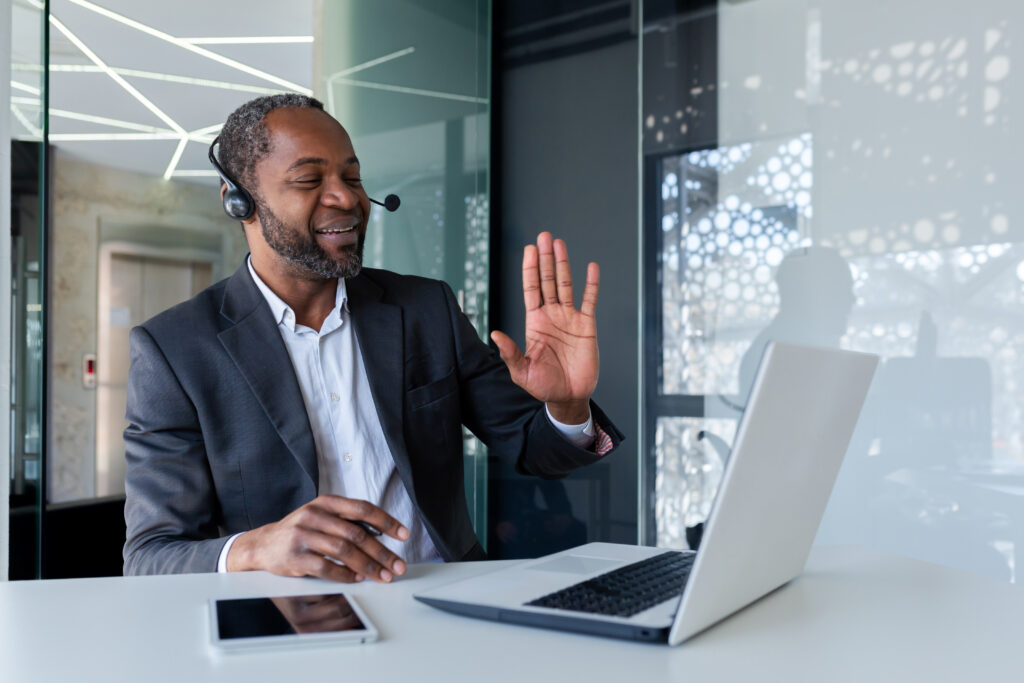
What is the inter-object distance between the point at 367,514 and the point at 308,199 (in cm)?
85

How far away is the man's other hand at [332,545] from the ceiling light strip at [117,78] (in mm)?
1906

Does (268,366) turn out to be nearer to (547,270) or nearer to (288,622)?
(547,270)

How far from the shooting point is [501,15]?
11.6 feet

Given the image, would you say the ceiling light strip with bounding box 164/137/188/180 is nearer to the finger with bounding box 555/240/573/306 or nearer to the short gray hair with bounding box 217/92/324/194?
the short gray hair with bounding box 217/92/324/194

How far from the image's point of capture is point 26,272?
83.9 inches

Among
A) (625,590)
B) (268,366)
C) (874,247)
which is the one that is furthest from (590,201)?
(625,590)

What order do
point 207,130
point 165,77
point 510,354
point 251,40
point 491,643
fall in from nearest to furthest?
point 491,643, point 510,354, point 165,77, point 251,40, point 207,130

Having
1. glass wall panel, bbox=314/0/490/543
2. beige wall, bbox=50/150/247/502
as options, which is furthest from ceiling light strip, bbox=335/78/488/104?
beige wall, bbox=50/150/247/502

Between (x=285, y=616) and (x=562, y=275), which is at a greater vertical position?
(x=562, y=275)

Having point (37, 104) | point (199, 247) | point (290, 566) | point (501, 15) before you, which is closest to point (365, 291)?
point (290, 566)

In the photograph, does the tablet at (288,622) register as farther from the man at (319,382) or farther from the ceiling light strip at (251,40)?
the ceiling light strip at (251,40)

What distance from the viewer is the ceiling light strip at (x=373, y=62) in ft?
10.2

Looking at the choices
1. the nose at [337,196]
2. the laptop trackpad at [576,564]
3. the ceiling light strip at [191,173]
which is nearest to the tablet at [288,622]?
the laptop trackpad at [576,564]

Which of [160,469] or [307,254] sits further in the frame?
[307,254]
